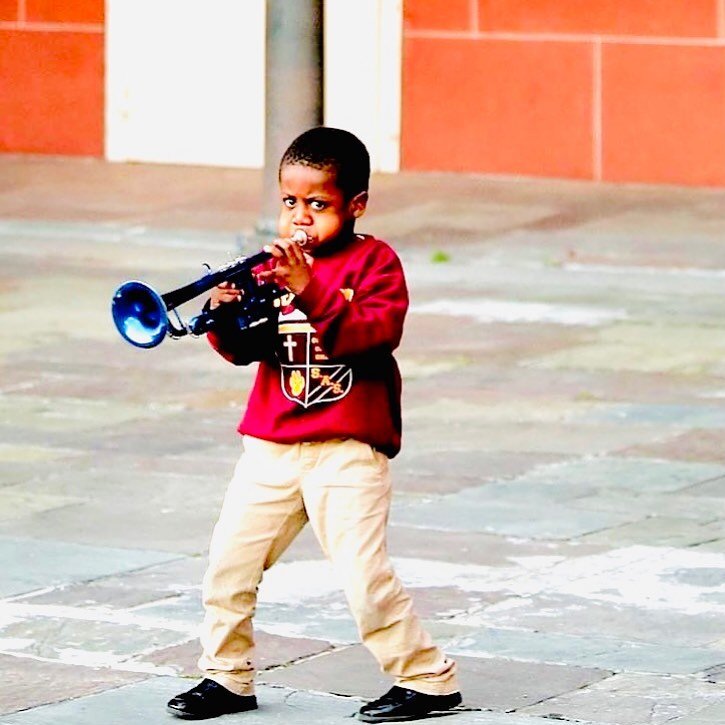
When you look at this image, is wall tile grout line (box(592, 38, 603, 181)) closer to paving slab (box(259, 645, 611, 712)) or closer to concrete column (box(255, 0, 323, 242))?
concrete column (box(255, 0, 323, 242))

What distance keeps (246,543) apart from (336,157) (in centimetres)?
97

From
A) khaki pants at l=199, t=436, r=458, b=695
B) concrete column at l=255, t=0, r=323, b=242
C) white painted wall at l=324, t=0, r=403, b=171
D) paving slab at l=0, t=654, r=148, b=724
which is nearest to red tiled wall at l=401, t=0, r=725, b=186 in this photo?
white painted wall at l=324, t=0, r=403, b=171

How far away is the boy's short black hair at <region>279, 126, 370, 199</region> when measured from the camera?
17.8 feet

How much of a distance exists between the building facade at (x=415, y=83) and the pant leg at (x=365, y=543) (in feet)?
46.3

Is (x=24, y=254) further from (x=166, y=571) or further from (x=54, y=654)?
(x=54, y=654)

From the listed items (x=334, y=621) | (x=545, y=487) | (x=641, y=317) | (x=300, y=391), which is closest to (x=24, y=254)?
(x=641, y=317)

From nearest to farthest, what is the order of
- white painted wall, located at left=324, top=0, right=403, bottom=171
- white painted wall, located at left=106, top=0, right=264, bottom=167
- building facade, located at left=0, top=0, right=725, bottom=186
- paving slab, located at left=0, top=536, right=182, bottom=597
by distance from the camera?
paving slab, located at left=0, top=536, right=182, bottom=597, building facade, located at left=0, top=0, right=725, bottom=186, white painted wall, located at left=324, top=0, right=403, bottom=171, white painted wall, located at left=106, top=0, right=264, bottom=167

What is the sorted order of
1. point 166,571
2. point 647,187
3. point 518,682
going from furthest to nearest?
point 647,187 < point 166,571 < point 518,682

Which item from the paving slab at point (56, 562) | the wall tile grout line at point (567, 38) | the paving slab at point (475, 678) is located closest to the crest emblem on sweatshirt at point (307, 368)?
the paving slab at point (475, 678)

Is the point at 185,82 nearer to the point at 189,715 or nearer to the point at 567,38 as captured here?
the point at 567,38

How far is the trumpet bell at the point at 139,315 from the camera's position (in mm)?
5375

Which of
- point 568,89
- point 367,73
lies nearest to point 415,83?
point 367,73

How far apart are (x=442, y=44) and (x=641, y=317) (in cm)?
732

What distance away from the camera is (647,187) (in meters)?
19.3
